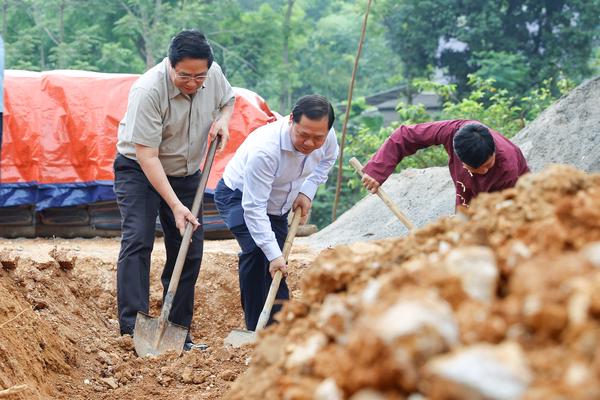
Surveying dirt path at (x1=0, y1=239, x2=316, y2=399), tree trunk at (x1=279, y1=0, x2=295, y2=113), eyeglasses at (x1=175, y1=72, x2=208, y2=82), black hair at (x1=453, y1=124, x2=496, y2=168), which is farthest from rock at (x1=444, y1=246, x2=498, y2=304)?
tree trunk at (x1=279, y1=0, x2=295, y2=113)

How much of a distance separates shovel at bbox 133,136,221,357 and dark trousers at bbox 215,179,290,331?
0.30 m

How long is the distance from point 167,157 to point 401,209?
4.48 metres

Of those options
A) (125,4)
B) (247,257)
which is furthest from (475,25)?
(247,257)

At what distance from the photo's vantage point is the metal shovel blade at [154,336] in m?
5.05

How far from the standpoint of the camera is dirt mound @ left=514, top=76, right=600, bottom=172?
885 centimetres

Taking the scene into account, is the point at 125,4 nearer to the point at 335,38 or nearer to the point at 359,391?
the point at 335,38

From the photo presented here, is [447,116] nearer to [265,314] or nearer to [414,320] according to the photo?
[265,314]

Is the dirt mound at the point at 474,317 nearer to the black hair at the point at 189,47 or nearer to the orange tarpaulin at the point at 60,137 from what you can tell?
the black hair at the point at 189,47

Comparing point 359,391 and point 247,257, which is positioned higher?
point 359,391

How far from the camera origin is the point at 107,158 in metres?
9.33

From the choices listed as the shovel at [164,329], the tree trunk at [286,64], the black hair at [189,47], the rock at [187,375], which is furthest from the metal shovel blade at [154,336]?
the tree trunk at [286,64]

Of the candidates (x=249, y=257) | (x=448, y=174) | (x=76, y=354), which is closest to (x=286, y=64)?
(x=448, y=174)

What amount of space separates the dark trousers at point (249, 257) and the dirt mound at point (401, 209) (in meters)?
3.21

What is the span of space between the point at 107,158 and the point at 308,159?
4560mm
